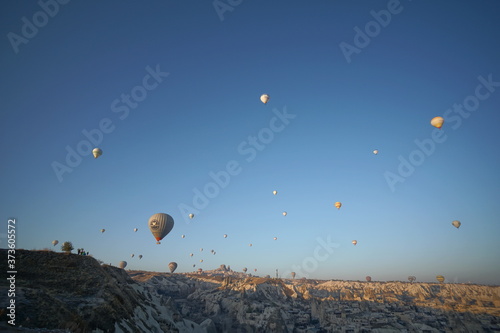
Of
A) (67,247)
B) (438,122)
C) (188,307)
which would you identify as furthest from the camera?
(188,307)

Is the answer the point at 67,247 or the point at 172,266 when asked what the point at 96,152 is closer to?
the point at 67,247

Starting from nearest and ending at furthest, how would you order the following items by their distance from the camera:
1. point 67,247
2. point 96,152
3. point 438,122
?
point 67,247, point 96,152, point 438,122

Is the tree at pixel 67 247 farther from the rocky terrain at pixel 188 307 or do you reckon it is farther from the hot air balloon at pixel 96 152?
the hot air balloon at pixel 96 152

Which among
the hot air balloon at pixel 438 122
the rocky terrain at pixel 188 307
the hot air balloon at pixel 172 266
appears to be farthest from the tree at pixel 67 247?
the hot air balloon at pixel 172 266

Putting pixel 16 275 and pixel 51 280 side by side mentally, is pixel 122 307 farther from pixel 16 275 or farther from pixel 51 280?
pixel 16 275

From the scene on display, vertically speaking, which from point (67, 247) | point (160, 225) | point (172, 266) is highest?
point (160, 225)

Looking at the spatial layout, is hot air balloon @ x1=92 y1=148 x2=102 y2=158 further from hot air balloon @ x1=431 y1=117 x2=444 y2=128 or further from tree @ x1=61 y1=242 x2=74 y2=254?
hot air balloon @ x1=431 y1=117 x2=444 y2=128

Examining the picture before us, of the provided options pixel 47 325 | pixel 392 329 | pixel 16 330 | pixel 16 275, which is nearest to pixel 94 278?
pixel 16 275

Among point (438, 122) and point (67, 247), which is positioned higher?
point (438, 122)

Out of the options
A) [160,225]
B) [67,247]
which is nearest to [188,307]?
[160,225]
